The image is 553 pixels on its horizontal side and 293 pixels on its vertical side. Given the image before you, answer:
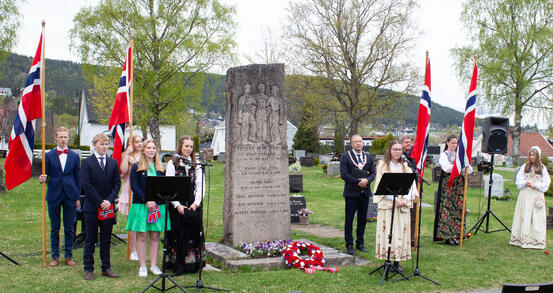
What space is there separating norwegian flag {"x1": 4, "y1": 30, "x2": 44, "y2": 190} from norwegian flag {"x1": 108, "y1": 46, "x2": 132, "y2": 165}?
118 centimetres

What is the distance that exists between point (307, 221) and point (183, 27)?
21690 millimetres

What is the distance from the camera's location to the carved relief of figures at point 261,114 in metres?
8.77

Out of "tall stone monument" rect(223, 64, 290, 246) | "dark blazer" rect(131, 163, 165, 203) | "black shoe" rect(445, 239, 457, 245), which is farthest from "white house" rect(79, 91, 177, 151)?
"dark blazer" rect(131, 163, 165, 203)

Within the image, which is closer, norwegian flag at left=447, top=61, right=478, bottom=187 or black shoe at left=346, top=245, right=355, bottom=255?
black shoe at left=346, top=245, right=355, bottom=255

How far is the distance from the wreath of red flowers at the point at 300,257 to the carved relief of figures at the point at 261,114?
1.98m

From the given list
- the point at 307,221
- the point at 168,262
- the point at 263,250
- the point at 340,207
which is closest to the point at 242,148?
the point at 263,250

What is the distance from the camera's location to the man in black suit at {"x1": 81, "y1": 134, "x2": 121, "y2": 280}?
6.90 meters

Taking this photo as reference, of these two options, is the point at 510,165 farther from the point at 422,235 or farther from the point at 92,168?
the point at 92,168

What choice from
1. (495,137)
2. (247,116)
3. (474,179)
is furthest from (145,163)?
(474,179)

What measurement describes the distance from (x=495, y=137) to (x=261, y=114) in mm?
5453

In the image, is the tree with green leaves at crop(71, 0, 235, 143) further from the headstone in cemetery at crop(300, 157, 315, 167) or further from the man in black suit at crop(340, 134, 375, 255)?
the man in black suit at crop(340, 134, 375, 255)

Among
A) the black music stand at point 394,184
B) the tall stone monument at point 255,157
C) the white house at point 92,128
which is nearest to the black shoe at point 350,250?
the tall stone monument at point 255,157

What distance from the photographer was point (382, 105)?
112 ft

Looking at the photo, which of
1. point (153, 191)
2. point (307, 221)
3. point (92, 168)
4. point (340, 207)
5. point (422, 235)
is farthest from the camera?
point (340, 207)
